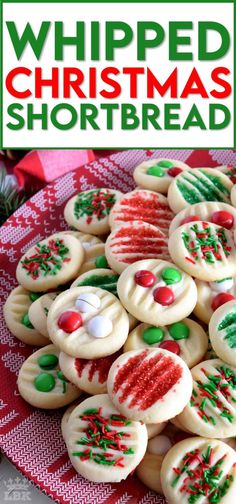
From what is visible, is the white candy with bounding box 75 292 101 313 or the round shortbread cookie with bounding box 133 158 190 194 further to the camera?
the round shortbread cookie with bounding box 133 158 190 194

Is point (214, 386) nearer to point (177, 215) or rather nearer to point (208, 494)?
point (208, 494)

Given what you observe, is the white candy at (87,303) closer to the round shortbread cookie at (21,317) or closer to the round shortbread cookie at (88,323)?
the round shortbread cookie at (88,323)

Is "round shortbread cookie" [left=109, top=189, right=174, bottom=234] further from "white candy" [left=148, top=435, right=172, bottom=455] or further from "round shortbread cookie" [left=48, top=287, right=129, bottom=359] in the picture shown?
"white candy" [left=148, top=435, right=172, bottom=455]

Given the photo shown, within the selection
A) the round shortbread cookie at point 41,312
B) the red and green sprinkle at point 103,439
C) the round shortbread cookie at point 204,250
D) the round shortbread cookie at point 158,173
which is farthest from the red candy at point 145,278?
the round shortbread cookie at point 158,173

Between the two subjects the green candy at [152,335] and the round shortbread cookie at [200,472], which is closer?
the round shortbread cookie at [200,472]

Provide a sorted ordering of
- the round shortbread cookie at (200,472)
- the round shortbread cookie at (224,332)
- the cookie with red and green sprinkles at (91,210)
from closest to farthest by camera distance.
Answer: the round shortbread cookie at (200,472), the round shortbread cookie at (224,332), the cookie with red and green sprinkles at (91,210)

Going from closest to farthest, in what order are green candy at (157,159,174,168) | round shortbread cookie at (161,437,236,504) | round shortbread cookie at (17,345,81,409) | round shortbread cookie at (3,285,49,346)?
round shortbread cookie at (161,437,236,504)
round shortbread cookie at (17,345,81,409)
round shortbread cookie at (3,285,49,346)
green candy at (157,159,174,168)

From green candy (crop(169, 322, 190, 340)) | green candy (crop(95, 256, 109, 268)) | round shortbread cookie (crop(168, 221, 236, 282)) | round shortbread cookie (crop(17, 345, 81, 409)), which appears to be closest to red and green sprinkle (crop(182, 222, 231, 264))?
round shortbread cookie (crop(168, 221, 236, 282))
